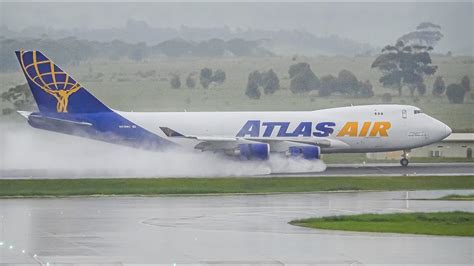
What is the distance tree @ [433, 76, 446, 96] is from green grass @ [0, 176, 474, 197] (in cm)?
6809

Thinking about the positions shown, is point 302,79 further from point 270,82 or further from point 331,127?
point 331,127

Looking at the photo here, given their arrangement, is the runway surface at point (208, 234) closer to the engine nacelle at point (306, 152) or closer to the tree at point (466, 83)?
the engine nacelle at point (306, 152)

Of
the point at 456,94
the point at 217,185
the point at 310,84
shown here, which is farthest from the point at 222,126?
the point at 310,84

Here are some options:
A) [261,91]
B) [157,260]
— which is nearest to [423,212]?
[157,260]

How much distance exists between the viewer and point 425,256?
26.8 meters

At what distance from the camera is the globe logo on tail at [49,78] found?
206ft

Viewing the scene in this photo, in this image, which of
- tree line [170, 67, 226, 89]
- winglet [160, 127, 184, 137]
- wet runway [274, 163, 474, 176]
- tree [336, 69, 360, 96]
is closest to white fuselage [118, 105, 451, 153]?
winglet [160, 127, 184, 137]

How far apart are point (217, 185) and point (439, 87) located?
244 feet

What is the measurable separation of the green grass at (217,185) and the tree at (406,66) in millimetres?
72472

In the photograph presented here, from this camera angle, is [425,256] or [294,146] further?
[294,146]

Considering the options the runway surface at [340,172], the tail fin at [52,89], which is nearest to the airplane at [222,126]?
the tail fin at [52,89]

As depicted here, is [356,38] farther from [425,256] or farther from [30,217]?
[425,256]

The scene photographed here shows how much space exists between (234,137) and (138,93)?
52934 millimetres

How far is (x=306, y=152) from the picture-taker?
2419 inches
